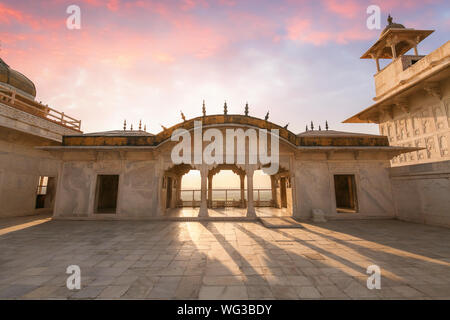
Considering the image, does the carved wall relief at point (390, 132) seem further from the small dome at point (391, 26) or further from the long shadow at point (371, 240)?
the long shadow at point (371, 240)

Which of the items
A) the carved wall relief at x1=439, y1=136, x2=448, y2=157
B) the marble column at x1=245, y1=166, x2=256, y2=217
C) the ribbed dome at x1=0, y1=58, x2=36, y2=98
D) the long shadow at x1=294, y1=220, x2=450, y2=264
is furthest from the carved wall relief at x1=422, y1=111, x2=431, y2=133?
the ribbed dome at x1=0, y1=58, x2=36, y2=98

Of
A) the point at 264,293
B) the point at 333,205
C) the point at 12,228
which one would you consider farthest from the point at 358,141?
the point at 12,228

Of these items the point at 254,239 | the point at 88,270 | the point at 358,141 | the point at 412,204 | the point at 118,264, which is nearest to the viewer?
the point at 88,270

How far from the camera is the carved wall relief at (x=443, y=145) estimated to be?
10.0 metres

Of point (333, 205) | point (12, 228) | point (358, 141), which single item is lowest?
point (12, 228)

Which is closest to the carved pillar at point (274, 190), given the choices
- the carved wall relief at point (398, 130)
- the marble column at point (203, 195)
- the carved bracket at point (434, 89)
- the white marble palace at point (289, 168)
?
the white marble palace at point (289, 168)

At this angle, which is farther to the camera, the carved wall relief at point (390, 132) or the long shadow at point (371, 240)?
the carved wall relief at point (390, 132)

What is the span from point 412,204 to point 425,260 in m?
6.48

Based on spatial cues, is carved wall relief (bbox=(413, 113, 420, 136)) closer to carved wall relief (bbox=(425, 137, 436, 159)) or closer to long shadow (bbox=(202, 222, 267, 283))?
carved wall relief (bbox=(425, 137, 436, 159))

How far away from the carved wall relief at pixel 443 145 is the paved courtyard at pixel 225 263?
520cm

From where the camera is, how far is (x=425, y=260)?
437 cm

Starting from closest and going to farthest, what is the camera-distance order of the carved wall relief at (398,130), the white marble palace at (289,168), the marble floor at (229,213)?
the white marble palace at (289,168)
the marble floor at (229,213)
the carved wall relief at (398,130)

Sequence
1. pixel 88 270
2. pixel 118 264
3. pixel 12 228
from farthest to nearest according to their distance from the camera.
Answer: pixel 12 228, pixel 118 264, pixel 88 270
